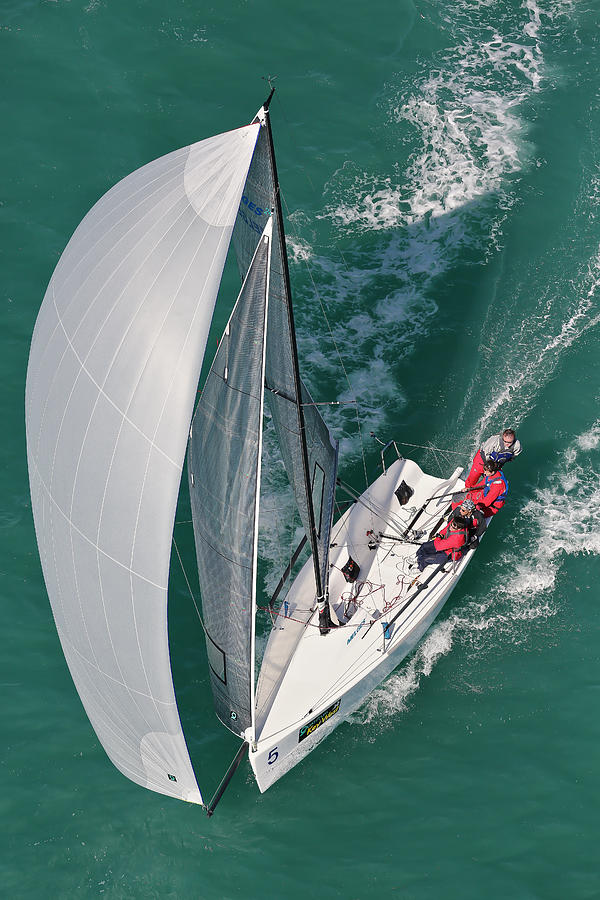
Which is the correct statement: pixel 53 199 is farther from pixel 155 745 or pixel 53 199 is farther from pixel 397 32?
pixel 155 745

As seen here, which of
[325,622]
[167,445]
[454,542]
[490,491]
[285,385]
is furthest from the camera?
[490,491]

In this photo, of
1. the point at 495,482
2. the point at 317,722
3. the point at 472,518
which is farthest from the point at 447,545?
the point at 317,722

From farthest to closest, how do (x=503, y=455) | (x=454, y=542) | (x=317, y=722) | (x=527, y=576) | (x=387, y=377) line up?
1. (x=387, y=377)
2. (x=527, y=576)
3. (x=503, y=455)
4. (x=454, y=542)
5. (x=317, y=722)

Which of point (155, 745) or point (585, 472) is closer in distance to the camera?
point (155, 745)

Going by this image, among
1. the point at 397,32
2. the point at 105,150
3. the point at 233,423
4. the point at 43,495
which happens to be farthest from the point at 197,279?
the point at 397,32

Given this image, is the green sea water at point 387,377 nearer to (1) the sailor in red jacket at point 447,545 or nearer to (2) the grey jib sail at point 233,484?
(1) the sailor in red jacket at point 447,545

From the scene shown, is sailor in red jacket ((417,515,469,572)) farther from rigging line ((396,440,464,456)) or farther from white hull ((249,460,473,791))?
rigging line ((396,440,464,456))

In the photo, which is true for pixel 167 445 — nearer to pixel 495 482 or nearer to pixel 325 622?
pixel 325 622
